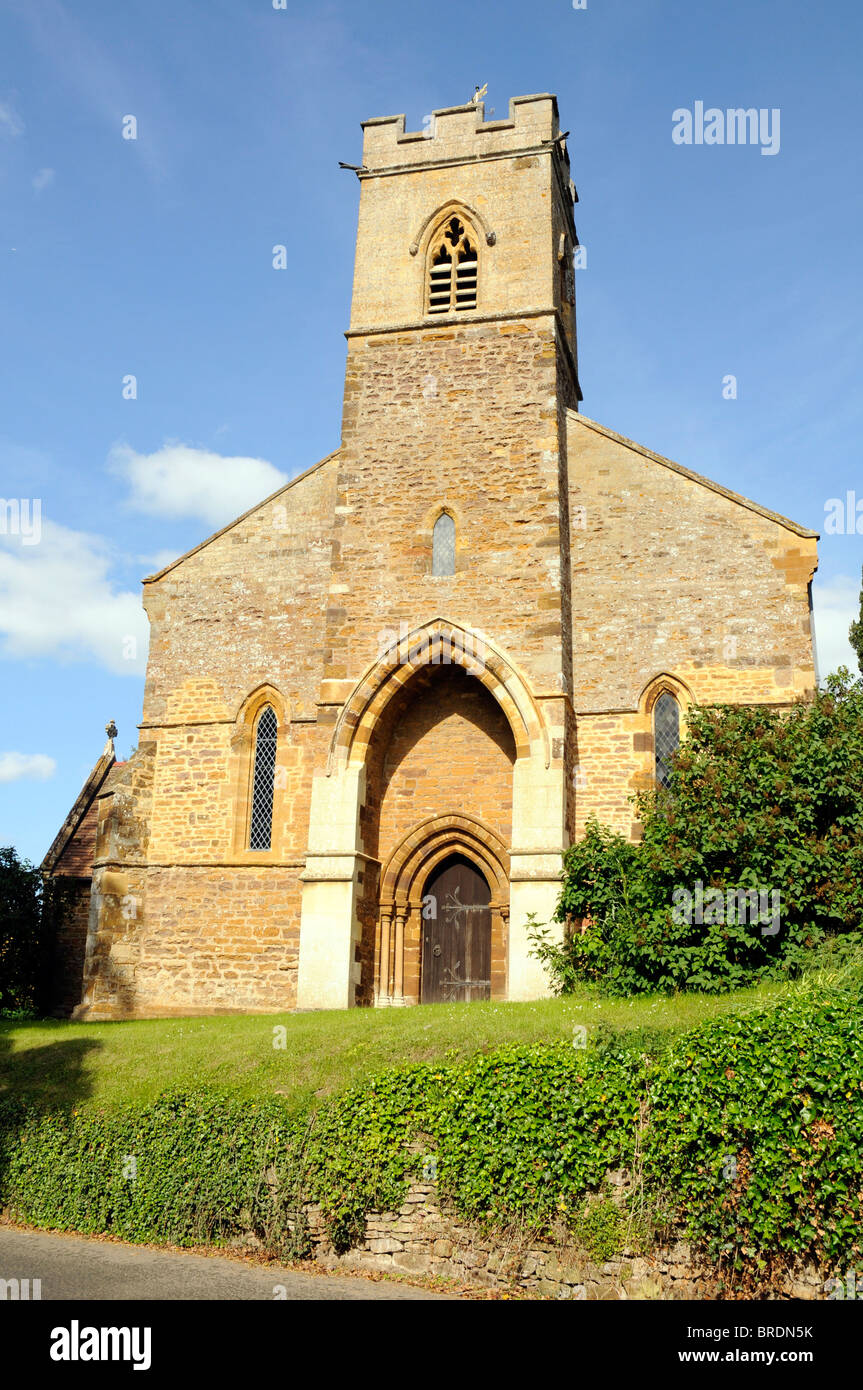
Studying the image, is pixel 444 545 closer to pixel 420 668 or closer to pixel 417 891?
pixel 420 668

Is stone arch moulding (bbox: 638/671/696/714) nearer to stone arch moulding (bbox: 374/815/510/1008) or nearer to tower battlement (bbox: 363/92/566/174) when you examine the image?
stone arch moulding (bbox: 374/815/510/1008)

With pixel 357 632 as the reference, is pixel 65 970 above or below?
below

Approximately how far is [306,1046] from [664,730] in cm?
818

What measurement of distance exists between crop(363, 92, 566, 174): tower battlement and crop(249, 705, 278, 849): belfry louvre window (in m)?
10.4

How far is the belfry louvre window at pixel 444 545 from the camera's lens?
59.1 ft

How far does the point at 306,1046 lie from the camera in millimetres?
12047

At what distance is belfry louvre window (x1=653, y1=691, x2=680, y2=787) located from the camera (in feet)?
57.5

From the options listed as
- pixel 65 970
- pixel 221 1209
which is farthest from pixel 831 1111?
pixel 65 970

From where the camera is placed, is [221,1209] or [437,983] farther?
[437,983]
